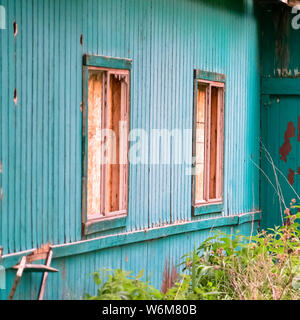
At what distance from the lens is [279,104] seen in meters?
11.0

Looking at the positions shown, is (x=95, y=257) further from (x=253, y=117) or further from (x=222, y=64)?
(x=253, y=117)

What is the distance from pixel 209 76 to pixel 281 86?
199 cm

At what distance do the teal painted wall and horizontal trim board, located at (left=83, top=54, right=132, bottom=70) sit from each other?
7 centimetres

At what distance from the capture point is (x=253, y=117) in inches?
430

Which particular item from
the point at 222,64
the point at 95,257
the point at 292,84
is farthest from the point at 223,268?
the point at 292,84

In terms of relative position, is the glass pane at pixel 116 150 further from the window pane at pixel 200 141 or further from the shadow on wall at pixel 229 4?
the shadow on wall at pixel 229 4

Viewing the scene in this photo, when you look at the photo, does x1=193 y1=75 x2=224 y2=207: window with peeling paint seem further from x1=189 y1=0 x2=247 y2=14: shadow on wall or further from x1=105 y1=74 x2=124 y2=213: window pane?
x1=105 y1=74 x2=124 y2=213: window pane

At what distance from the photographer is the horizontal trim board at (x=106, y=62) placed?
679cm

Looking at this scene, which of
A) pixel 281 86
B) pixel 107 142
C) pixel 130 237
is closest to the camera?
pixel 107 142

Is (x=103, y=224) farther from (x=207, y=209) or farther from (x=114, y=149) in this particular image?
(x=207, y=209)

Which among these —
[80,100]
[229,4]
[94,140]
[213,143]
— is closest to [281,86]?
[229,4]

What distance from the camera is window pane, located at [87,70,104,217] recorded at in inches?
276

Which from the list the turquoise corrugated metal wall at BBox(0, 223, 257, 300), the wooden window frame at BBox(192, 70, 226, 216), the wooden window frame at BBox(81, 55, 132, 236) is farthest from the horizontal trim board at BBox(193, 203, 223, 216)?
the wooden window frame at BBox(81, 55, 132, 236)

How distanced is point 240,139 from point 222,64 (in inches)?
48.4
